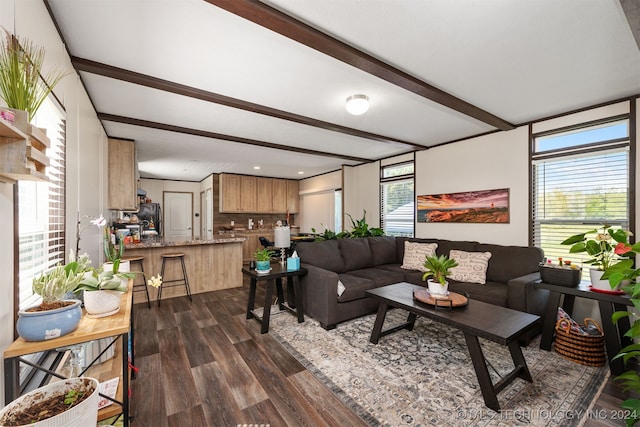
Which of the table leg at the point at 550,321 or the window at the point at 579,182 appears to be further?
the window at the point at 579,182

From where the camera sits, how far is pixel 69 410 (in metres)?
0.80

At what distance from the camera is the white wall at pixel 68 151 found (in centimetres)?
103

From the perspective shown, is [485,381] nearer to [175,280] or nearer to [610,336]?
[610,336]

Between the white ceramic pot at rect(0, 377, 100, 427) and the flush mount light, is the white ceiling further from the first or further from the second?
the white ceramic pot at rect(0, 377, 100, 427)

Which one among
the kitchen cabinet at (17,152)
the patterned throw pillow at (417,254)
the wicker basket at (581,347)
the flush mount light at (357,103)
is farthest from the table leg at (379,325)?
the kitchen cabinet at (17,152)

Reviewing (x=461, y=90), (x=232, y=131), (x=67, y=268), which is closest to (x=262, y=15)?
(x=67, y=268)

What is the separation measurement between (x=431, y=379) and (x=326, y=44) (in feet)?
8.49

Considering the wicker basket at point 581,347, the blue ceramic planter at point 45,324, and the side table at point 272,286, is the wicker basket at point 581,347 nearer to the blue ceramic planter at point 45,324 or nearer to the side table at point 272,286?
the side table at point 272,286

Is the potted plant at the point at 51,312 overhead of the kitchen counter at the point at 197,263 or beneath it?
overhead

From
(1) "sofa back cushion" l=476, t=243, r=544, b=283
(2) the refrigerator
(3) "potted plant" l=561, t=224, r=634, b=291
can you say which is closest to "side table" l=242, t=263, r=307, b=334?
(1) "sofa back cushion" l=476, t=243, r=544, b=283

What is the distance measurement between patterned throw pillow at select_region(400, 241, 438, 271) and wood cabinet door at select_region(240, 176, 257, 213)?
15.3 ft

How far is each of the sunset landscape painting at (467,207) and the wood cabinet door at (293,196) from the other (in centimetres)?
435

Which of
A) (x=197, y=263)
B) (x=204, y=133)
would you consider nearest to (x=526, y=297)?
(x=204, y=133)

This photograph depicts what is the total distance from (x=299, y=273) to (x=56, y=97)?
2.55 m
